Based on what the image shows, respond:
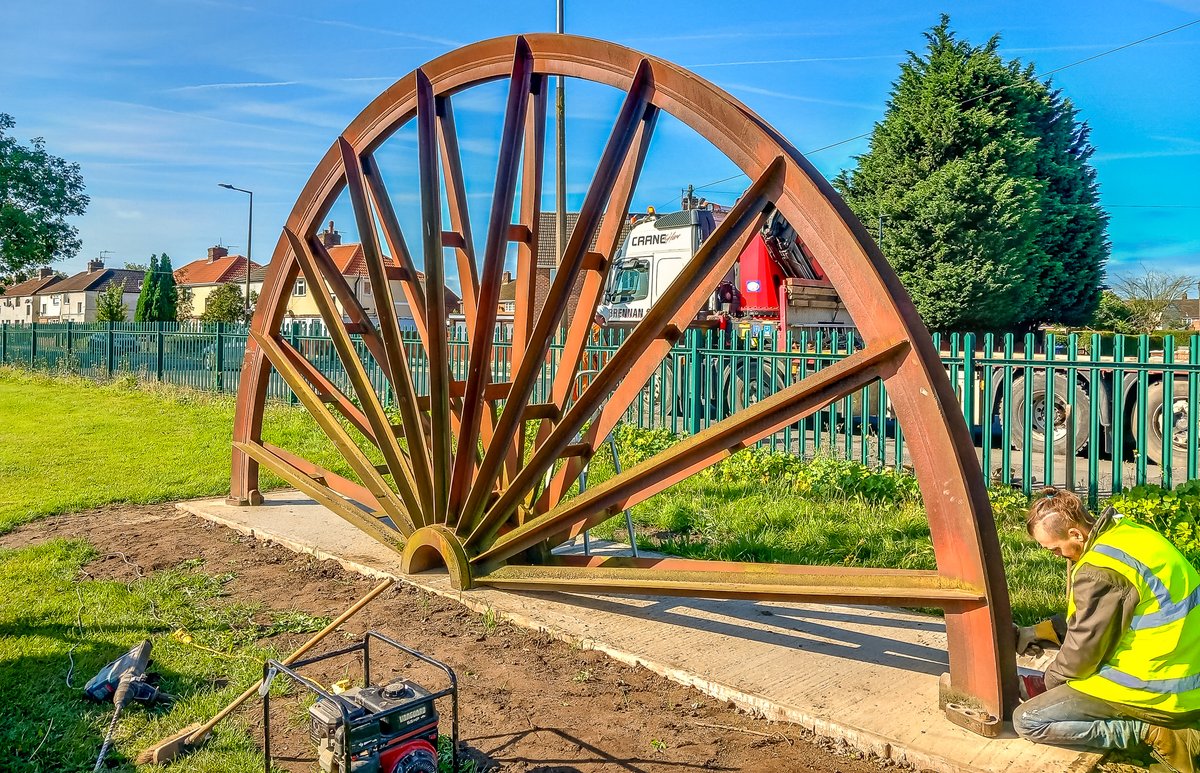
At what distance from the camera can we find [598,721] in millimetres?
3984

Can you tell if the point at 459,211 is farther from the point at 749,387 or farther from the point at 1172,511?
the point at 1172,511

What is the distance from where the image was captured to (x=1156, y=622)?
3205 mm

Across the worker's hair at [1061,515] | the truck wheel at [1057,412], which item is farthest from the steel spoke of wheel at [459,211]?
the truck wheel at [1057,412]

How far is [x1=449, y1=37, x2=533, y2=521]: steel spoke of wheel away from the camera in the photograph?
5125mm

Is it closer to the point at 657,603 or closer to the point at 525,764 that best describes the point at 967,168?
the point at 657,603

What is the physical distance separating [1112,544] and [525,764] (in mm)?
2376

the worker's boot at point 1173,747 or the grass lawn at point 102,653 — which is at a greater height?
the worker's boot at point 1173,747

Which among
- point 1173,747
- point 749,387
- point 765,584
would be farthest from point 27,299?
point 1173,747

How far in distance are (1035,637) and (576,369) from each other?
2.78 metres

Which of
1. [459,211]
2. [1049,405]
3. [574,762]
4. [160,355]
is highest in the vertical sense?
[459,211]

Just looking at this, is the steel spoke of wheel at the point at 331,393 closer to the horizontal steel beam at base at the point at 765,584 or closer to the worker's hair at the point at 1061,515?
the horizontal steel beam at base at the point at 765,584

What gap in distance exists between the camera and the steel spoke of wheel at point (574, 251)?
4.70m

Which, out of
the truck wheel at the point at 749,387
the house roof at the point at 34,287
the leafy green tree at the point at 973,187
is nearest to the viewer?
the truck wheel at the point at 749,387

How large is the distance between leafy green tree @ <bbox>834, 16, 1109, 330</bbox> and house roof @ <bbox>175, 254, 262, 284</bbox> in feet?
178
